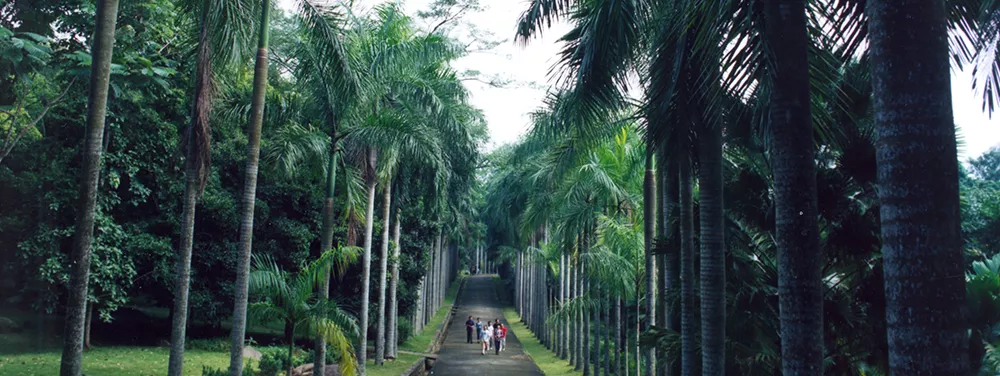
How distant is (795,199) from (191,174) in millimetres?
9867

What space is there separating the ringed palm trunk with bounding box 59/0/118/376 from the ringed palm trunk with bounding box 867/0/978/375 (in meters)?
7.03

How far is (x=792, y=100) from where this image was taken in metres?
5.05

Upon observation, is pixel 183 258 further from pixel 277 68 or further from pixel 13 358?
pixel 277 68

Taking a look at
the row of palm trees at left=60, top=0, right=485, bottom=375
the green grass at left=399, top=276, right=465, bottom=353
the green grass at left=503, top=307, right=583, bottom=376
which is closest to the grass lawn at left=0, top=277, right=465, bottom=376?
the row of palm trees at left=60, top=0, right=485, bottom=375

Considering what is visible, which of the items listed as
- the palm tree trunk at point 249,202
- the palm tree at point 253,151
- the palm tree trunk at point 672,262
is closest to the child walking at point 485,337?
the palm tree at point 253,151

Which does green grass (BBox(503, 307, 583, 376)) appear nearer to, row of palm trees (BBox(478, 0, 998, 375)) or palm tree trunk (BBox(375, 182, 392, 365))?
palm tree trunk (BBox(375, 182, 392, 365))

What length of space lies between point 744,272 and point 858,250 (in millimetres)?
1318

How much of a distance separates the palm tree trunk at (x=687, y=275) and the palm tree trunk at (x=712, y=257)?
1.71 ft

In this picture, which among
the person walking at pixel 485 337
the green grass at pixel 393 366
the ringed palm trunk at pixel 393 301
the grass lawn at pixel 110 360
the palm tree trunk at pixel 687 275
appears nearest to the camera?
the palm tree trunk at pixel 687 275

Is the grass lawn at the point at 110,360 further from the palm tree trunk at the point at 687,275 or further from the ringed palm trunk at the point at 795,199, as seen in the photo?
the ringed palm trunk at the point at 795,199

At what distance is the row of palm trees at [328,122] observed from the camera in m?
7.53

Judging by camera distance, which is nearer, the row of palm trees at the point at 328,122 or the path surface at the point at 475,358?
the row of palm trees at the point at 328,122

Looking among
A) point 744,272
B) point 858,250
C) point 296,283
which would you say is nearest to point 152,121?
point 296,283

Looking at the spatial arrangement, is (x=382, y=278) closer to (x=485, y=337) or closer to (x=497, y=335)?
(x=485, y=337)
